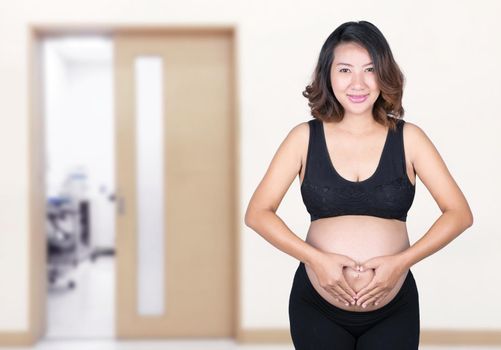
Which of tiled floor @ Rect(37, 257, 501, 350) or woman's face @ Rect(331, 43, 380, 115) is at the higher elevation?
woman's face @ Rect(331, 43, 380, 115)

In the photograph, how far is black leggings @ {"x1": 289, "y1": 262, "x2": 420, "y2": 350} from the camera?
4.67ft

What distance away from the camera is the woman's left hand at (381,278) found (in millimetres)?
1380

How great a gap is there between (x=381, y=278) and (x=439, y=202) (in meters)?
0.23

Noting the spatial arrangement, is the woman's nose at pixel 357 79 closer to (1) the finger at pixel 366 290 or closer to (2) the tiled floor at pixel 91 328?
(1) the finger at pixel 366 290

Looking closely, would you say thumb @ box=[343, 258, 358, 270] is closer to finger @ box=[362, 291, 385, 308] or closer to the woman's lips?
finger @ box=[362, 291, 385, 308]

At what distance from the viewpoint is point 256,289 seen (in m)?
3.78

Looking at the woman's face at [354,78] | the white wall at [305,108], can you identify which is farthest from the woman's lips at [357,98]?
the white wall at [305,108]

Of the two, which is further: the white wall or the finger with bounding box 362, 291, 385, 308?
the white wall

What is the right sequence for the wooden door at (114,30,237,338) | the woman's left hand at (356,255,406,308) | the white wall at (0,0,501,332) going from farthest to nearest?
the wooden door at (114,30,237,338)
the white wall at (0,0,501,332)
the woman's left hand at (356,255,406,308)

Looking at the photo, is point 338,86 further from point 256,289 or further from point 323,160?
point 256,289

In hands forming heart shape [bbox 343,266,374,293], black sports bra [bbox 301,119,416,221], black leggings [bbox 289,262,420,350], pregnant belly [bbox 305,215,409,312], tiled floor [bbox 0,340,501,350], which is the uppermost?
black sports bra [bbox 301,119,416,221]

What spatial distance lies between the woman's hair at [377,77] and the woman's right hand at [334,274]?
34 centimetres

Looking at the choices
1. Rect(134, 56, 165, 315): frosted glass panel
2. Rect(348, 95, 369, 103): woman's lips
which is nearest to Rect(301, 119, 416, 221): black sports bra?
Rect(348, 95, 369, 103): woman's lips

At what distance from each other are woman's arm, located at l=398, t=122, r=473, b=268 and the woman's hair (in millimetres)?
79
